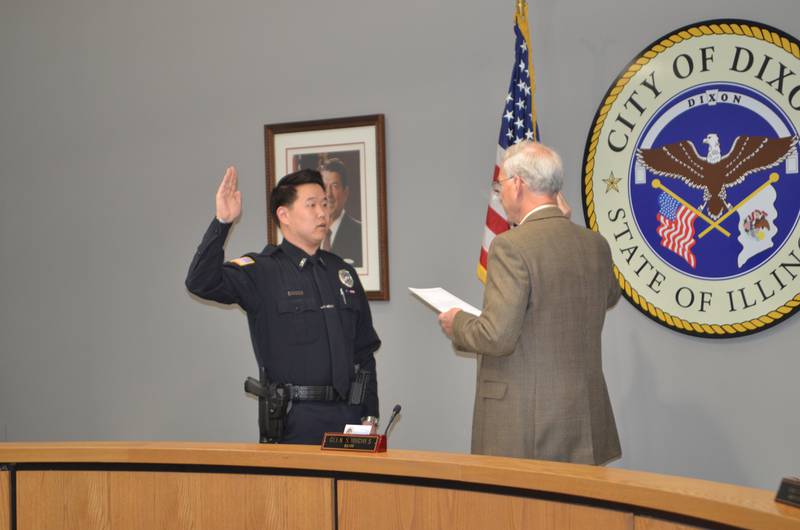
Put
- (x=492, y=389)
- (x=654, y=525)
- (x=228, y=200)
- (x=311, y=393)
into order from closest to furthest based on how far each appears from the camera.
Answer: (x=654, y=525) → (x=492, y=389) → (x=228, y=200) → (x=311, y=393)

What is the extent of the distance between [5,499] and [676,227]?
97.4 inches

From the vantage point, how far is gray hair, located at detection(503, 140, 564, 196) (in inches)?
95.0

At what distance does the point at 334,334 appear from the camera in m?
2.85

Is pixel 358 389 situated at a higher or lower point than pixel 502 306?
lower

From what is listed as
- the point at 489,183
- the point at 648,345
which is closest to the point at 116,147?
the point at 489,183

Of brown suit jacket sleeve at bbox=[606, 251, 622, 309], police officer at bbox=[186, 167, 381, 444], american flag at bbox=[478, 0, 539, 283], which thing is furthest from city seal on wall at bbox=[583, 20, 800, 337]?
police officer at bbox=[186, 167, 381, 444]

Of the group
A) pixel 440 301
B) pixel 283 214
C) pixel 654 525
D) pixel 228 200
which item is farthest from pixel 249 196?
pixel 654 525

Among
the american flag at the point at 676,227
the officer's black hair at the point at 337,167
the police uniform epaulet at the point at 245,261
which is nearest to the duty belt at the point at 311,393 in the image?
the police uniform epaulet at the point at 245,261

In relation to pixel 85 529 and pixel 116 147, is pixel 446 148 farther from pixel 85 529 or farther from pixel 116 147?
pixel 85 529

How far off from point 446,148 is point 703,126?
1.04m

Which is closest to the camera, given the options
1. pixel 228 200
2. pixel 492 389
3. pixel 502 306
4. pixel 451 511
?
pixel 451 511

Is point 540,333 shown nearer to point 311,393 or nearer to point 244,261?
point 311,393

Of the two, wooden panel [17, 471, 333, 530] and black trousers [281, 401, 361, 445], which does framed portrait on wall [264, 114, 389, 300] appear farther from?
wooden panel [17, 471, 333, 530]

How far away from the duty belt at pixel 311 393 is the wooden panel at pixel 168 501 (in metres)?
0.92
